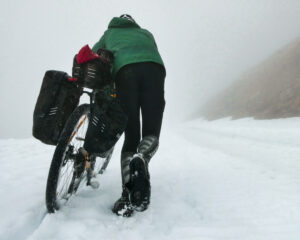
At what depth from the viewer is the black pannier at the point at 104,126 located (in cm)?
175

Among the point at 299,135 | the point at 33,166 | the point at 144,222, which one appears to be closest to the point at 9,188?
the point at 33,166

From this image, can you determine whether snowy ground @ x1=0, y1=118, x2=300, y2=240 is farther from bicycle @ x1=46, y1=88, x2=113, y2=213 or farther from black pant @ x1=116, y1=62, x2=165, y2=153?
black pant @ x1=116, y1=62, x2=165, y2=153

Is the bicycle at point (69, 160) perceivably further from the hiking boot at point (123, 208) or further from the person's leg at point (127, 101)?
the hiking boot at point (123, 208)

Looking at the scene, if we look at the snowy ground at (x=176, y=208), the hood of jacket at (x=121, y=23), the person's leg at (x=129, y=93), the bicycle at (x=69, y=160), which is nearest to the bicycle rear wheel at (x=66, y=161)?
the bicycle at (x=69, y=160)

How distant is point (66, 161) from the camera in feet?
6.40

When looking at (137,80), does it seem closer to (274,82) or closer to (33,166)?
(33,166)

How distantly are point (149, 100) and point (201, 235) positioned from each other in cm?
123

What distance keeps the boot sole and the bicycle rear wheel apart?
578 millimetres

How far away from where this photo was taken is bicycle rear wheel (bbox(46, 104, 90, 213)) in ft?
5.67

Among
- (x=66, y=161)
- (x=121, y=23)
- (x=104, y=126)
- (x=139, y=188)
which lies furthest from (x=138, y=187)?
(x=121, y=23)

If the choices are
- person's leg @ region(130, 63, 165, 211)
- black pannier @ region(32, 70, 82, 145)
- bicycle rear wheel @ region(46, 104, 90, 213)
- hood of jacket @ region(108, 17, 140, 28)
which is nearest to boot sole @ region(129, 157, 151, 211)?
person's leg @ region(130, 63, 165, 211)

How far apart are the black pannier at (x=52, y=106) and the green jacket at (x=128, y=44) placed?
1.67 ft

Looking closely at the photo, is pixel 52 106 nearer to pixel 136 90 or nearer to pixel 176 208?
pixel 136 90

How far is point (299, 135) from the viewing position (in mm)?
7168
